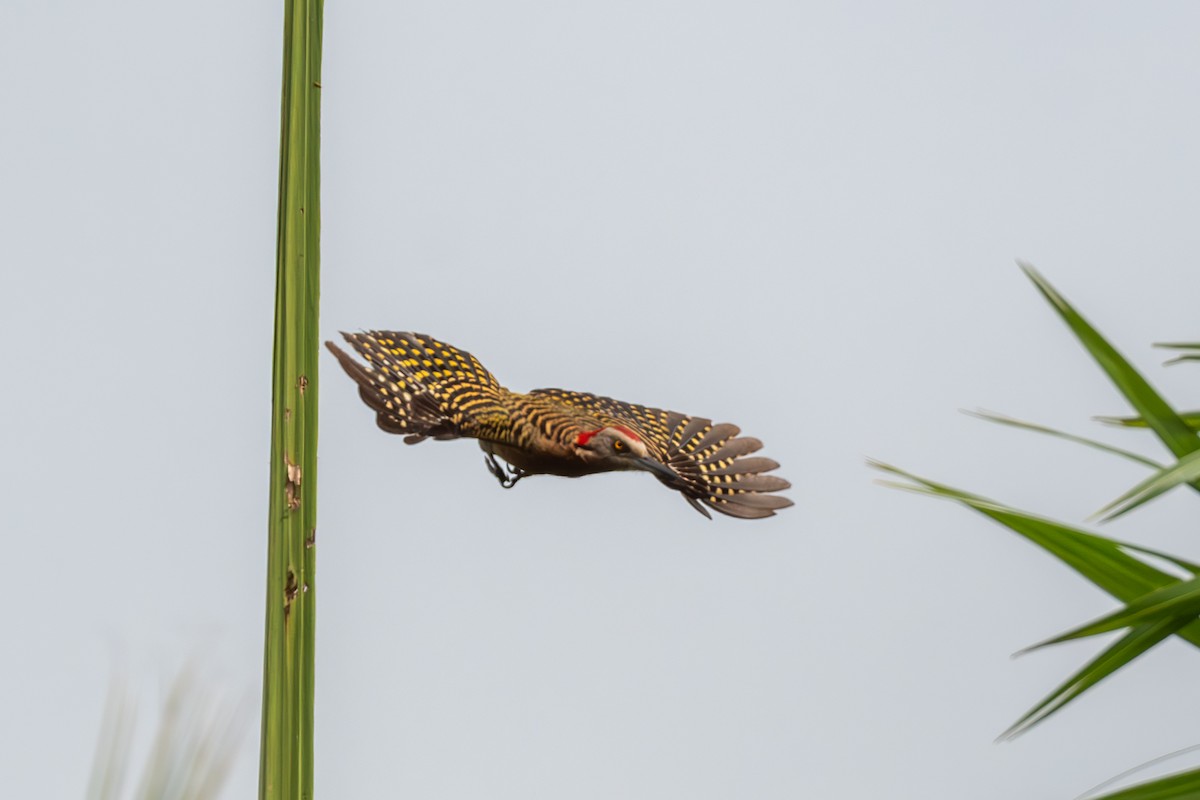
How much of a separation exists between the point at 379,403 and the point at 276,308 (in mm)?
470

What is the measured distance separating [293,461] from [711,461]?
67 cm

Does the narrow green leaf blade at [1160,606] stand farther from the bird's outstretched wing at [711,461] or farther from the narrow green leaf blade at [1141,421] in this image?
the bird's outstretched wing at [711,461]

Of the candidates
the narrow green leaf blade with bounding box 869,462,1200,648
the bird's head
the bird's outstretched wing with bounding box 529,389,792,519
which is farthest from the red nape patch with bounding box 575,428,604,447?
the narrow green leaf blade with bounding box 869,462,1200,648

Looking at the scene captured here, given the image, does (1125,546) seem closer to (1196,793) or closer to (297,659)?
(1196,793)

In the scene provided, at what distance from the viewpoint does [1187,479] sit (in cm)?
45

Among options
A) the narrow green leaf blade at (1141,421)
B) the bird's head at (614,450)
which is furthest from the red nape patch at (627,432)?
the narrow green leaf blade at (1141,421)

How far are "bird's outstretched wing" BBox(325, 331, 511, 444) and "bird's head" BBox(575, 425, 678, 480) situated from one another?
7 centimetres

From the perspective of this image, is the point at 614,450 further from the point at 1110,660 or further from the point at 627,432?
the point at 1110,660

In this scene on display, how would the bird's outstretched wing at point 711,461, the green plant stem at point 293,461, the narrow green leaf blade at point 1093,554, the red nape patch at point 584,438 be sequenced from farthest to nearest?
the bird's outstretched wing at point 711,461, the red nape patch at point 584,438, the narrow green leaf blade at point 1093,554, the green plant stem at point 293,461

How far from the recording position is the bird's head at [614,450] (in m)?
0.85

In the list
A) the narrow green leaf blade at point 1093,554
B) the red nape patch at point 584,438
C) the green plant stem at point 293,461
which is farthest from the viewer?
the red nape patch at point 584,438

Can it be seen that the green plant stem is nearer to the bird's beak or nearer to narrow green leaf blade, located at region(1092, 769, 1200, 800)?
narrow green leaf blade, located at region(1092, 769, 1200, 800)

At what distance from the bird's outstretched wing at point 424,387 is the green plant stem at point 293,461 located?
43 cm

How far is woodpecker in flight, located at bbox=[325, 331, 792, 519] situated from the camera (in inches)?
33.8
